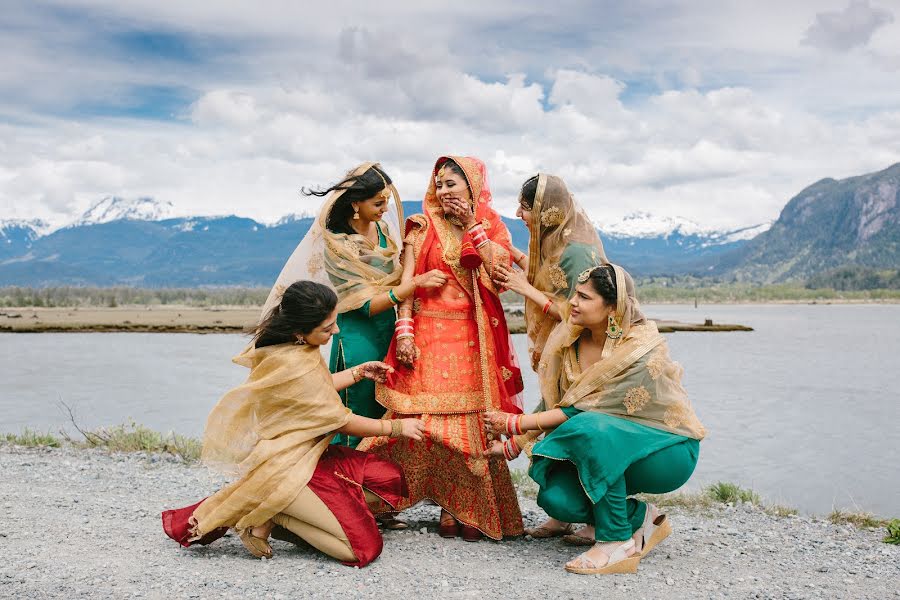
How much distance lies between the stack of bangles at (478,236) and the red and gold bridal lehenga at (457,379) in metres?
0.04

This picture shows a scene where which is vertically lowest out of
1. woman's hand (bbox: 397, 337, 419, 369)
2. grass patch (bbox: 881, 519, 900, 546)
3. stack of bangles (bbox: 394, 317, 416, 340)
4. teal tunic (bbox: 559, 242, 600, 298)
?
grass patch (bbox: 881, 519, 900, 546)

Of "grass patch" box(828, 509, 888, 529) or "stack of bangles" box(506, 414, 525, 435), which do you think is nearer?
"stack of bangles" box(506, 414, 525, 435)

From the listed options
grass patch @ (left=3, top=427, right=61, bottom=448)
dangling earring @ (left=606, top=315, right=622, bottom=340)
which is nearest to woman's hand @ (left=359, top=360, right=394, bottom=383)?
dangling earring @ (left=606, top=315, right=622, bottom=340)

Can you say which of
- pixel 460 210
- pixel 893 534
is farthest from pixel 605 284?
pixel 893 534

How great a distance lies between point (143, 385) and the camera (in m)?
23.9

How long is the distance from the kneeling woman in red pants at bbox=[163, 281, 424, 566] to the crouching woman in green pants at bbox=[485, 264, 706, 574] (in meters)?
0.85

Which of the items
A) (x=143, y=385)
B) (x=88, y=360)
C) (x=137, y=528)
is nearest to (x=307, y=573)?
(x=137, y=528)

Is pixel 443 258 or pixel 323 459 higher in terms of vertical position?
pixel 443 258

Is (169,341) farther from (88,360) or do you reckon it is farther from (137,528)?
(137,528)

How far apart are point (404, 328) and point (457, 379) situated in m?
0.46

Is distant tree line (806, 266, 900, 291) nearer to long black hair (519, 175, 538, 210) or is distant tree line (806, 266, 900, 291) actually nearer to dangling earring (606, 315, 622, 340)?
long black hair (519, 175, 538, 210)

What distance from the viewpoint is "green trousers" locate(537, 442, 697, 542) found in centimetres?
470

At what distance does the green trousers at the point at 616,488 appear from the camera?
470cm

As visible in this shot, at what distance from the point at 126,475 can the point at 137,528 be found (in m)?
2.19
